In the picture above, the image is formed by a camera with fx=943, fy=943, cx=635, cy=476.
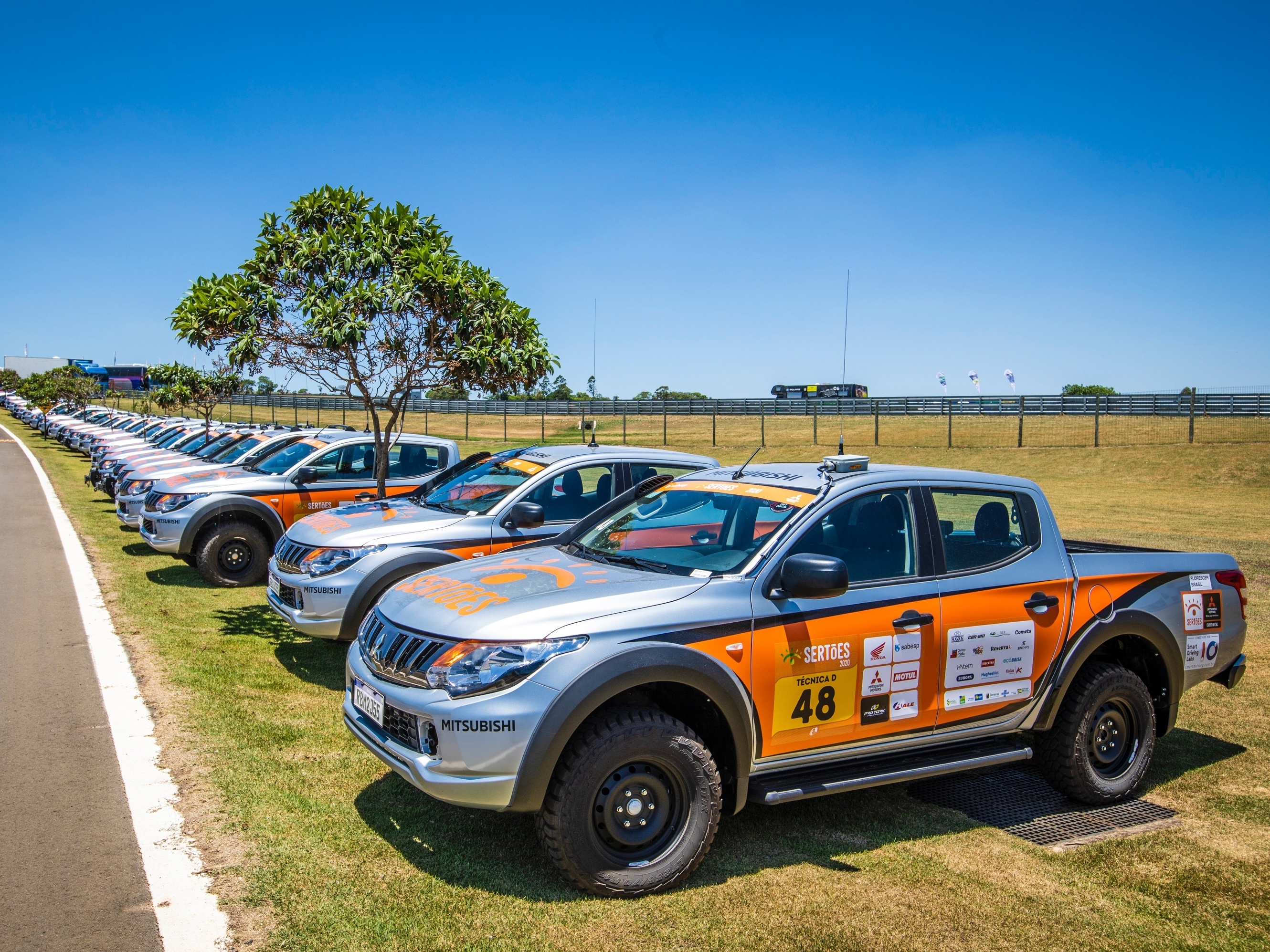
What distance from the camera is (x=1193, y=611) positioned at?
5277 millimetres

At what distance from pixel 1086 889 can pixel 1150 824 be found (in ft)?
3.40

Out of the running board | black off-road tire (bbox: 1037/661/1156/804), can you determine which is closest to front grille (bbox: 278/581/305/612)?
the running board

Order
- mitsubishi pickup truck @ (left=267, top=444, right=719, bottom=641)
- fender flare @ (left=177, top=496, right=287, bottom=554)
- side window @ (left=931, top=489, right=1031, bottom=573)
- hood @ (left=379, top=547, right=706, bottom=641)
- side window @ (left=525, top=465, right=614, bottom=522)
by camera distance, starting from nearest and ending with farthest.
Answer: hood @ (left=379, top=547, right=706, bottom=641), side window @ (left=931, top=489, right=1031, bottom=573), mitsubishi pickup truck @ (left=267, top=444, right=719, bottom=641), side window @ (left=525, top=465, right=614, bottom=522), fender flare @ (left=177, top=496, right=287, bottom=554)

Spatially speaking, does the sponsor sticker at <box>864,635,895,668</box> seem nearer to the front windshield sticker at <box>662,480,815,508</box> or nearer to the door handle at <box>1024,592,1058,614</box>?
the front windshield sticker at <box>662,480,815,508</box>

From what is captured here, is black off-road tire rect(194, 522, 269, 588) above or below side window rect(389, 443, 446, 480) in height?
below

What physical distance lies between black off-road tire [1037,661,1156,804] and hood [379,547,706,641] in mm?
2242

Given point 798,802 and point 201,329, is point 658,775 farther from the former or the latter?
point 201,329

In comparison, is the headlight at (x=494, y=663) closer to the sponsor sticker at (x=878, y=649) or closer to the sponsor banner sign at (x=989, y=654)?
the sponsor sticker at (x=878, y=649)

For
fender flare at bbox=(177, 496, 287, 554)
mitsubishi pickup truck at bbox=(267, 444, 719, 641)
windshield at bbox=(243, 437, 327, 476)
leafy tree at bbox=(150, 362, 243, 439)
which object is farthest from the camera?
leafy tree at bbox=(150, 362, 243, 439)

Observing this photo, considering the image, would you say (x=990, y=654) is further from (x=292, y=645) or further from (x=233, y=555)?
(x=233, y=555)

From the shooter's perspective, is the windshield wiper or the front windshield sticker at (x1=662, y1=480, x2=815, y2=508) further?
the front windshield sticker at (x1=662, y1=480, x2=815, y2=508)

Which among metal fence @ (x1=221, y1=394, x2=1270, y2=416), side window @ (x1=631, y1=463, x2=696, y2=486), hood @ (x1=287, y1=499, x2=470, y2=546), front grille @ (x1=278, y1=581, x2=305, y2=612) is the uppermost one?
metal fence @ (x1=221, y1=394, x2=1270, y2=416)

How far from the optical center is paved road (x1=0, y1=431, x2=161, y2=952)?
349 cm

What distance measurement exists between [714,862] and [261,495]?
A: 321 inches
